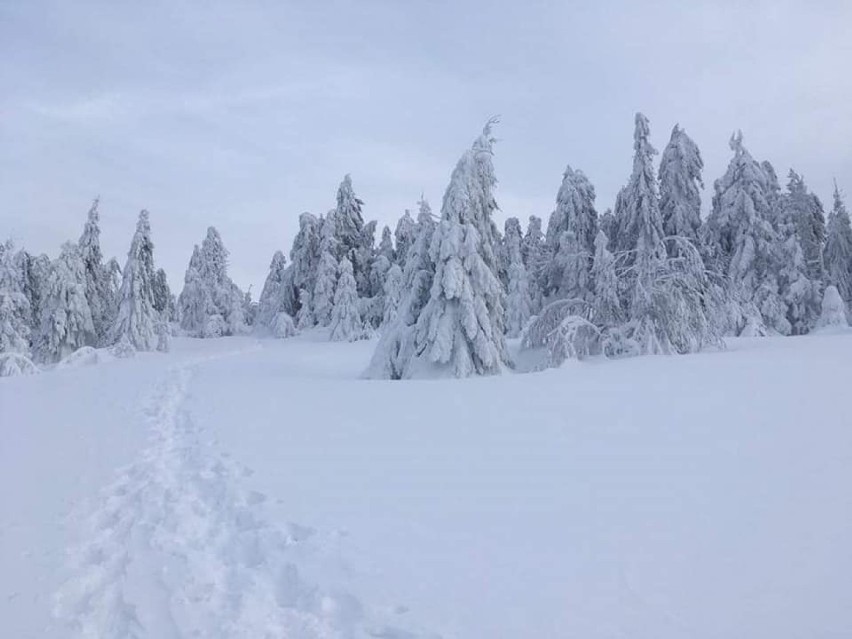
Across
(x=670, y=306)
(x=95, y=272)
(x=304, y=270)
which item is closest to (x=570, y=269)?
(x=670, y=306)

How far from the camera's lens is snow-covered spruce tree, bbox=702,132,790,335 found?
2773 centimetres

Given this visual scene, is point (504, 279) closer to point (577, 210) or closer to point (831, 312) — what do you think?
point (577, 210)

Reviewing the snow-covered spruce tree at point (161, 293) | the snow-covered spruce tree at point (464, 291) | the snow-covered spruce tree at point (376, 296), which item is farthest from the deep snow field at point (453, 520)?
the snow-covered spruce tree at point (161, 293)

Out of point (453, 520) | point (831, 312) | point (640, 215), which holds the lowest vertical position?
point (453, 520)

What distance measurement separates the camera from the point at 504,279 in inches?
1801

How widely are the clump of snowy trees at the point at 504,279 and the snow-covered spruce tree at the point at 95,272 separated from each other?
124mm

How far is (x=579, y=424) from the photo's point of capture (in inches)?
296

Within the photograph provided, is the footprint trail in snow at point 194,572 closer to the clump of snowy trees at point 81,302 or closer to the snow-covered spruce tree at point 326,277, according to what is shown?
the clump of snowy trees at point 81,302

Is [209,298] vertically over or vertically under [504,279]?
under

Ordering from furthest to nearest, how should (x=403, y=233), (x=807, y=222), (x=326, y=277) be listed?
(x=403, y=233), (x=326, y=277), (x=807, y=222)

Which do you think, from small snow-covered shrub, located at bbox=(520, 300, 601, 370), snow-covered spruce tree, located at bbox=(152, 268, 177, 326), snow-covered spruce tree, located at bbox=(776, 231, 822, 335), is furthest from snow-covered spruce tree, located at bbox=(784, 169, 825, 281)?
snow-covered spruce tree, located at bbox=(152, 268, 177, 326)

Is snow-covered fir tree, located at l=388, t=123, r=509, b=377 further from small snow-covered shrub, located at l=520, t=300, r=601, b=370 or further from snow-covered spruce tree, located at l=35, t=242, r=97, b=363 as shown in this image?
snow-covered spruce tree, located at l=35, t=242, r=97, b=363

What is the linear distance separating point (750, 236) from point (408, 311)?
21.5m

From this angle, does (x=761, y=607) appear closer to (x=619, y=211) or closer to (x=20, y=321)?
(x=619, y=211)
